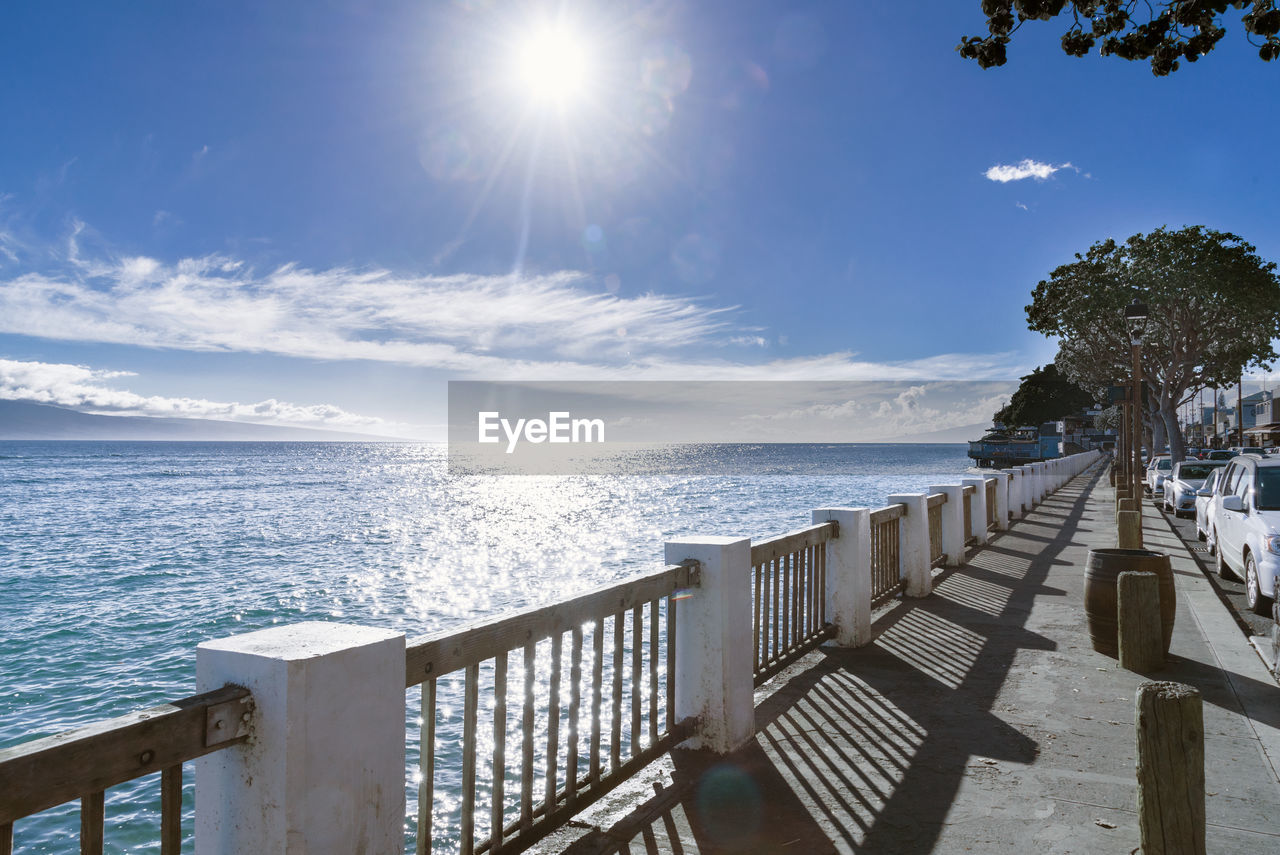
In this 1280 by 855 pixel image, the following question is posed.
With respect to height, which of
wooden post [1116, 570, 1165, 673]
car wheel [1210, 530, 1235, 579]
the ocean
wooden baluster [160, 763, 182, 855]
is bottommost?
the ocean

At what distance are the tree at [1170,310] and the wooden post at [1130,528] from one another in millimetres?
25212

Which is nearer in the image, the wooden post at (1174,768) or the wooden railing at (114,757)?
the wooden railing at (114,757)

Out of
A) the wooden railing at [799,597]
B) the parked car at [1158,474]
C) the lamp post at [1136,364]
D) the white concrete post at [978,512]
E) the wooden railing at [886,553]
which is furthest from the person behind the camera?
the parked car at [1158,474]

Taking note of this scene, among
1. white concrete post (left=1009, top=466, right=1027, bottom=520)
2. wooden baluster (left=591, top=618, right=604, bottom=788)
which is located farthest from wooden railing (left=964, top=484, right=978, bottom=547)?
wooden baluster (left=591, top=618, right=604, bottom=788)

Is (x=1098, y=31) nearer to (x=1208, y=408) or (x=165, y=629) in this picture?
(x=165, y=629)

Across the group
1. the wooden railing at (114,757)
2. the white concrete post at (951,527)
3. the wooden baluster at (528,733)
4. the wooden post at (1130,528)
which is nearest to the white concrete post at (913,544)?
the white concrete post at (951,527)

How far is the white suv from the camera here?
8625mm

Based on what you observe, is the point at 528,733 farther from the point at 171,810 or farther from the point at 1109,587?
the point at 1109,587

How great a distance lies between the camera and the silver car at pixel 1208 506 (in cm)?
1256

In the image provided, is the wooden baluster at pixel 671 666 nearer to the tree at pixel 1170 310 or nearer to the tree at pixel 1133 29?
the tree at pixel 1133 29

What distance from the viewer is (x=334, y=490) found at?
62156 millimetres

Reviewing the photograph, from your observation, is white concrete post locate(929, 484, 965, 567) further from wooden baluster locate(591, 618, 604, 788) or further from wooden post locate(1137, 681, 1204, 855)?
wooden post locate(1137, 681, 1204, 855)

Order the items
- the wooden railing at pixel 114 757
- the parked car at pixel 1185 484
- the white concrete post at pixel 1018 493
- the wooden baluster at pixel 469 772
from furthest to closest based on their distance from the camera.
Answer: the parked car at pixel 1185 484 → the white concrete post at pixel 1018 493 → the wooden baluster at pixel 469 772 → the wooden railing at pixel 114 757

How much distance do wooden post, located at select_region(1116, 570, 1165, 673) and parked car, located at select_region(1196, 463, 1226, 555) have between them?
732cm
